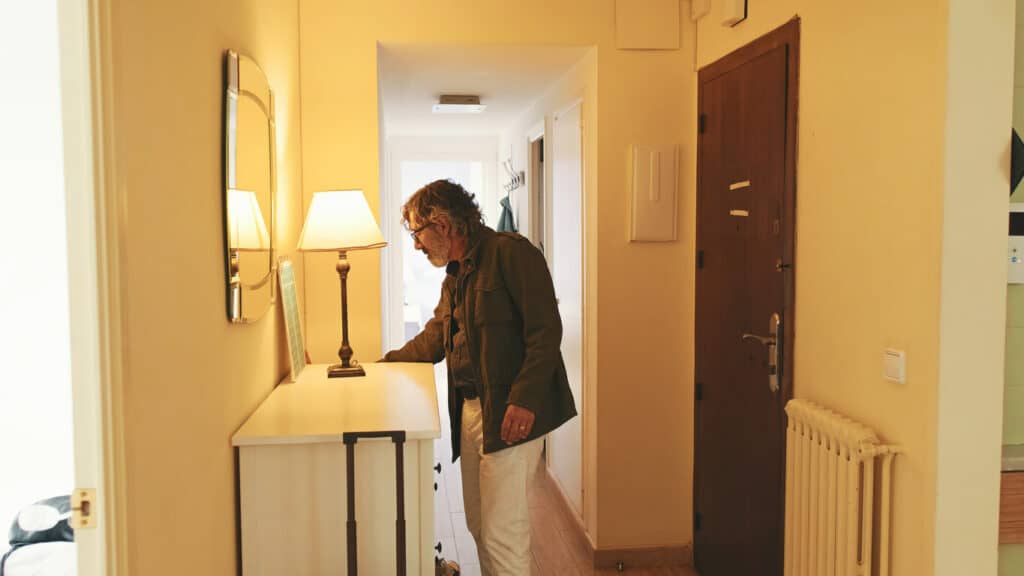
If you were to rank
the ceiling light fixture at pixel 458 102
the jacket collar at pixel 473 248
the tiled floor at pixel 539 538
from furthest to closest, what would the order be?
the ceiling light fixture at pixel 458 102 → the tiled floor at pixel 539 538 → the jacket collar at pixel 473 248

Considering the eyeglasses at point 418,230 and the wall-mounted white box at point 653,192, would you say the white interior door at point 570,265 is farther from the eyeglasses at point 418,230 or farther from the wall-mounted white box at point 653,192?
the eyeglasses at point 418,230

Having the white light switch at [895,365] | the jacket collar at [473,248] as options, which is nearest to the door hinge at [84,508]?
the jacket collar at [473,248]

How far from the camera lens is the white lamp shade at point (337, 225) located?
281cm

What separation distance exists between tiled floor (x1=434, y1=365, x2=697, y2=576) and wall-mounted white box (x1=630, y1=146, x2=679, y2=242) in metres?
Answer: 1.26

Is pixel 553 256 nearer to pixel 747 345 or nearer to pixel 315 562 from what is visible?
pixel 747 345

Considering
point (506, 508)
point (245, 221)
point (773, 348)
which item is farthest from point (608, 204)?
point (245, 221)

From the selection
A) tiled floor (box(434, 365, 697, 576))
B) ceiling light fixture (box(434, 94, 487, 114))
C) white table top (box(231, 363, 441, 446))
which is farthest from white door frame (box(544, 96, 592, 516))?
white table top (box(231, 363, 441, 446))

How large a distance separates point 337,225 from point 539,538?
1.98 m

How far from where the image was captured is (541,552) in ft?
12.5

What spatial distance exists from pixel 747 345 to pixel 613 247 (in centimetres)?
79

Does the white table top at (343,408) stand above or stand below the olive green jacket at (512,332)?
below

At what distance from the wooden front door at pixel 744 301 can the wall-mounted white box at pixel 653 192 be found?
11 cm

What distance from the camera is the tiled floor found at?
355cm

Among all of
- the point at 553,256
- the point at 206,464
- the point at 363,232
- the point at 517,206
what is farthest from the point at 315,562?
the point at 517,206
